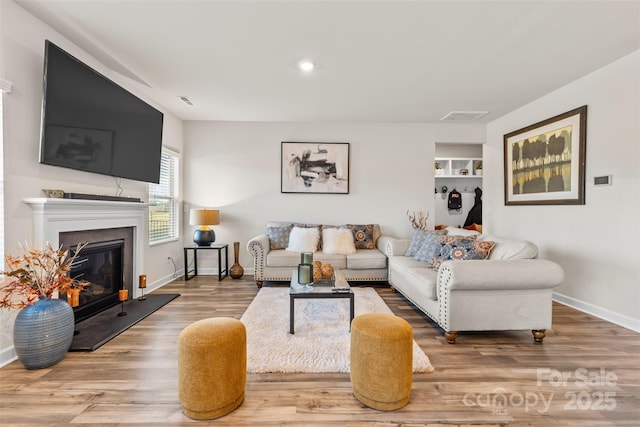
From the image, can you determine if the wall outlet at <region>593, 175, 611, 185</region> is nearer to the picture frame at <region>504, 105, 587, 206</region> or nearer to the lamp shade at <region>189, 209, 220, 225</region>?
the picture frame at <region>504, 105, 587, 206</region>

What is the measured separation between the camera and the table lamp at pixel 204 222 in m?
4.06

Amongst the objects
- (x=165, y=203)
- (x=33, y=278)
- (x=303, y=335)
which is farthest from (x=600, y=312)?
(x=165, y=203)

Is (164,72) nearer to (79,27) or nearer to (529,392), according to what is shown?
(79,27)

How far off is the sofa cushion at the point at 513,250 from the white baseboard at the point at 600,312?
4.01 feet

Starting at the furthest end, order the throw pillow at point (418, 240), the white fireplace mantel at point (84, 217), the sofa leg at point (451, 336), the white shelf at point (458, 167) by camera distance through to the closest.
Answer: the white shelf at point (458, 167) → the throw pillow at point (418, 240) → the sofa leg at point (451, 336) → the white fireplace mantel at point (84, 217)

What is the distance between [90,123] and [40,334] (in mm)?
1710

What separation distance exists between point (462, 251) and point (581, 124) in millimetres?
1974

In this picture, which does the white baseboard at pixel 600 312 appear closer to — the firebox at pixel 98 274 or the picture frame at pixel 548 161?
the picture frame at pixel 548 161

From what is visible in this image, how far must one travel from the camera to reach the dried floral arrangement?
1.77 meters

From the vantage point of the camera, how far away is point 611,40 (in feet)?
7.61

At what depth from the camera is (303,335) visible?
2309mm

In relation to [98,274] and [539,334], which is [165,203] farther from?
[539,334]

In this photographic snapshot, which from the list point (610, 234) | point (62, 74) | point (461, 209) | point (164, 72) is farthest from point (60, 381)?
point (461, 209)

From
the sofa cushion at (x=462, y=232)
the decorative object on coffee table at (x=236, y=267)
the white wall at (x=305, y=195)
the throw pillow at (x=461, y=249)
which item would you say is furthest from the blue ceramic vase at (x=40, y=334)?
the sofa cushion at (x=462, y=232)
